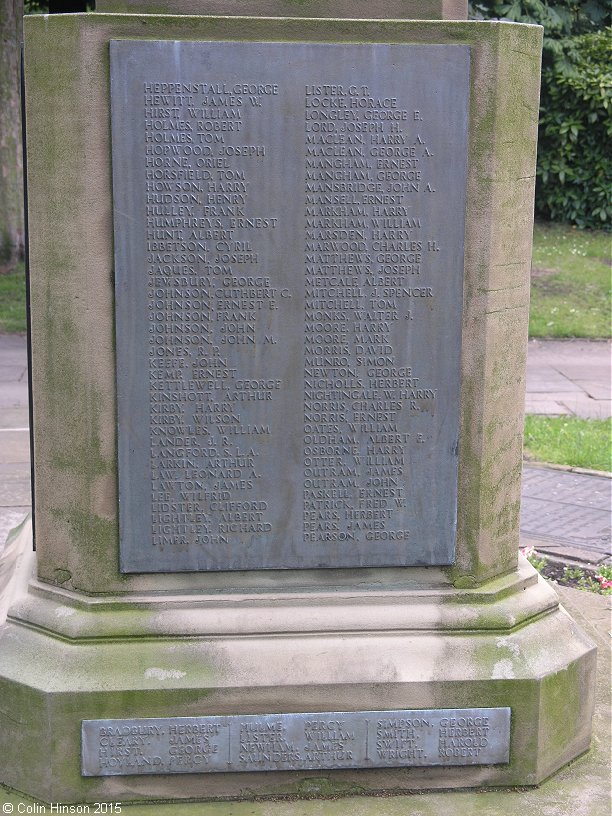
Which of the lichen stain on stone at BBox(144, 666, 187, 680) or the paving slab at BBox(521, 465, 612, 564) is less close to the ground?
the lichen stain on stone at BBox(144, 666, 187, 680)

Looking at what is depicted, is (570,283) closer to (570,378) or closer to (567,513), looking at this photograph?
(570,378)

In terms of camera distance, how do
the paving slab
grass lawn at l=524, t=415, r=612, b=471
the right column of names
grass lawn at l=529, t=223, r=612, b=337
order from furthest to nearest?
grass lawn at l=529, t=223, r=612, b=337 → grass lawn at l=524, t=415, r=612, b=471 → the paving slab → the right column of names

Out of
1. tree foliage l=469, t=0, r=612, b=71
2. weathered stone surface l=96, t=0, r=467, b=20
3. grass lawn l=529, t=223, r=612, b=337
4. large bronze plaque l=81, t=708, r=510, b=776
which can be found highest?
tree foliage l=469, t=0, r=612, b=71

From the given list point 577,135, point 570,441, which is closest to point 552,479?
point 570,441

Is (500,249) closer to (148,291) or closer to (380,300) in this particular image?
(380,300)

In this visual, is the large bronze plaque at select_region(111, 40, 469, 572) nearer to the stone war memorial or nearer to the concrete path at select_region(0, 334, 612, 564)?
the stone war memorial

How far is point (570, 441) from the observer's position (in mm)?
8773

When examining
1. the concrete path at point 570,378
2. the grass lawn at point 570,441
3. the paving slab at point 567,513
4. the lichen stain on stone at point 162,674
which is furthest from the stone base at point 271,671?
the concrete path at point 570,378

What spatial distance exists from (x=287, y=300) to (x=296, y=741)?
1.59 metres

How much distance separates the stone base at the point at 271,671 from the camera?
3.83 meters

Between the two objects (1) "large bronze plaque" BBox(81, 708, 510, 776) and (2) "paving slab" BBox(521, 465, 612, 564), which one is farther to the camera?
(2) "paving slab" BBox(521, 465, 612, 564)

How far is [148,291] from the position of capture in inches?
151

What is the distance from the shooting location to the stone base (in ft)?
12.6

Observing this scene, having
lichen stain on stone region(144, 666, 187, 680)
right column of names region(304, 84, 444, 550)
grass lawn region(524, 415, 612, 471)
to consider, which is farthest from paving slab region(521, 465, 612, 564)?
lichen stain on stone region(144, 666, 187, 680)
